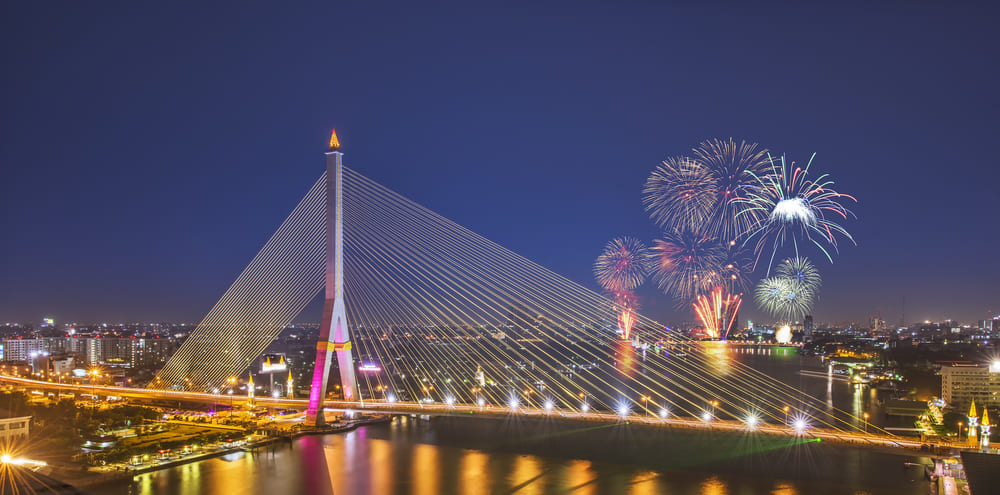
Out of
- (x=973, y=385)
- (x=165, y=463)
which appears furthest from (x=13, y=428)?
(x=973, y=385)

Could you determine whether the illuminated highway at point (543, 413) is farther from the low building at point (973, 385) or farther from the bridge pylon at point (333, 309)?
the low building at point (973, 385)

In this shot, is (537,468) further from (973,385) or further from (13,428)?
(973,385)

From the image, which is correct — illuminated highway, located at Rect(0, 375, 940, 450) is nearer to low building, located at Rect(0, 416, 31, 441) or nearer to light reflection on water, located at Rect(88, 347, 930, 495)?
light reflection on water, located at Rect(88, 347, 930, 495)

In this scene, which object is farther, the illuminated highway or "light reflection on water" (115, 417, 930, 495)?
the illuminated highway

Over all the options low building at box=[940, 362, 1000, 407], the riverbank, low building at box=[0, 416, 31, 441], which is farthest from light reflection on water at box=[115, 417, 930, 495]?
low building at box=[940, 362, 1000, 407]

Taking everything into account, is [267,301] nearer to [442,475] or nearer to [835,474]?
[442,475]
